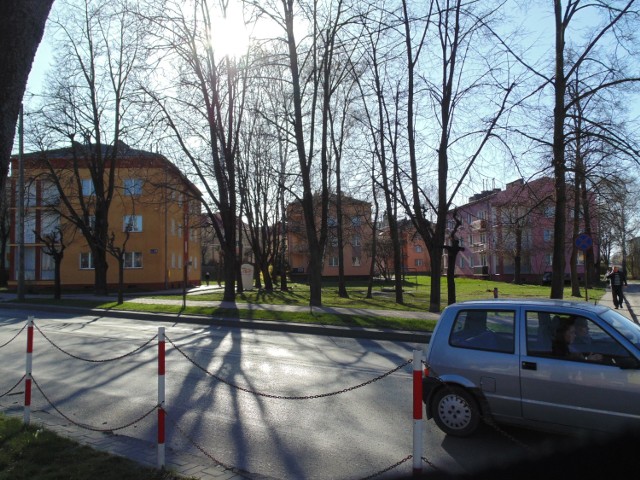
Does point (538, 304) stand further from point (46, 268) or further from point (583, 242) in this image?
point (46, 268)

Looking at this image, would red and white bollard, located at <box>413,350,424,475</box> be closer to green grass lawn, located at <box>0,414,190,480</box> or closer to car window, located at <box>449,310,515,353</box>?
green grass lawn, located at <box>0,414,190,480</box>

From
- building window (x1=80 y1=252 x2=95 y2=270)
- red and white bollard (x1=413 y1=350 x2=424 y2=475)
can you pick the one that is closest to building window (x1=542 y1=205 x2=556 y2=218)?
red and white bollard (x1=413 y1=350 x2=424 y2=475)

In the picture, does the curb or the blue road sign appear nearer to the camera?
the curb

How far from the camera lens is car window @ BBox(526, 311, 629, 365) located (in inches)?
Answer: 193

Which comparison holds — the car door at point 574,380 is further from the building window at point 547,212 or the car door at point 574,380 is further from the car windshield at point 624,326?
the building window at point 547,212

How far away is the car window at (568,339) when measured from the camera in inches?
193

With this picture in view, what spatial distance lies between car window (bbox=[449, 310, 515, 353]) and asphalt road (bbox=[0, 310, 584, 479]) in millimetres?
912

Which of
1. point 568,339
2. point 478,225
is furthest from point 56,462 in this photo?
point 478,225

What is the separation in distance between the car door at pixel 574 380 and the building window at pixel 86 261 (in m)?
42.1

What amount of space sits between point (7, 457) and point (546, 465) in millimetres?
4339

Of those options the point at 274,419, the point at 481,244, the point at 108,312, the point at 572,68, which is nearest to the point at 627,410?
the point at 274,419

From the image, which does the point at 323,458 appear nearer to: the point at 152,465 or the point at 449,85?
the point at 152,465

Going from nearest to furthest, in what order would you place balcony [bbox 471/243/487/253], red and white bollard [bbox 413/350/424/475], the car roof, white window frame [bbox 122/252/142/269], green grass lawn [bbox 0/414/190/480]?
red and white bollard [bbox 413/350/424/475], green grass lawn [bbox 0/414/190/480], the car roof, white window frame [bbox 122/252/142/269], balcony [bbox 471/243/487/253]

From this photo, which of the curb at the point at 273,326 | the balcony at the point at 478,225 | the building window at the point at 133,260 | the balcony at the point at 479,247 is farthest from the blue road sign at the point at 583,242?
the balcony at the point at 479,247
